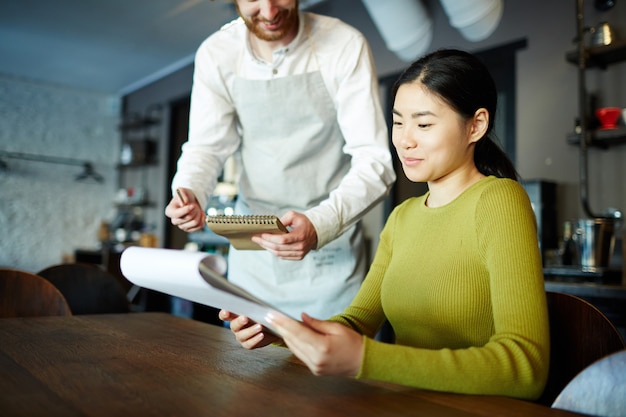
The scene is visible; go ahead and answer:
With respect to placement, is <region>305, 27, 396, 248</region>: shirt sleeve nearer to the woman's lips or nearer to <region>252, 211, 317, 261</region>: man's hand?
<region>252, 211, 317, 261</region>: man's hand

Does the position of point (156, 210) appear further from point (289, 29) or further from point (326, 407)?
point (326, 407)

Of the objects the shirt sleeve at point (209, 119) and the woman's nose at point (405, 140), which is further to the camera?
the shirt sleeve at point (209, 119)

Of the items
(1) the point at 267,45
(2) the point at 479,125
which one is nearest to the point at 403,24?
(1) the point at 267,45

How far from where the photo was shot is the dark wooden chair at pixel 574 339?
944 millimetres

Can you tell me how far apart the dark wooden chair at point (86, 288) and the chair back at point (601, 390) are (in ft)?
5.23

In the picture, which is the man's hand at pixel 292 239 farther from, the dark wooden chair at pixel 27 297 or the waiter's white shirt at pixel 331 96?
the dark wooden chair at pixel 27 297

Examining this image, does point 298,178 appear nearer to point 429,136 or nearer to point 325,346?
point 429,136

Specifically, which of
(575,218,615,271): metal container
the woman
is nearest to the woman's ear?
the woman

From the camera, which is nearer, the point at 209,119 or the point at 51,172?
→ the point at 209,119

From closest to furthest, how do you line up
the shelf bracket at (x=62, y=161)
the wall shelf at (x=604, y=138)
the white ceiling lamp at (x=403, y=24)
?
the wall shelf at (x=604, y=138) < the white ceiling lamp at (x=403, y=24) < the shelf bracket at (x=62, y=161)

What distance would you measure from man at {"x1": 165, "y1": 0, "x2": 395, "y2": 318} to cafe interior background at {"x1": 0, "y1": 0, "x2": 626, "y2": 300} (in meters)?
1.60

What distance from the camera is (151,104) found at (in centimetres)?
681

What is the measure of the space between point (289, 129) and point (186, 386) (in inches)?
41.2

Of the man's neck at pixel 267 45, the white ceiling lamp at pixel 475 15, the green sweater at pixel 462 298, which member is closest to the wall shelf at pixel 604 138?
the white ceiling lamp at pixel 475 15
